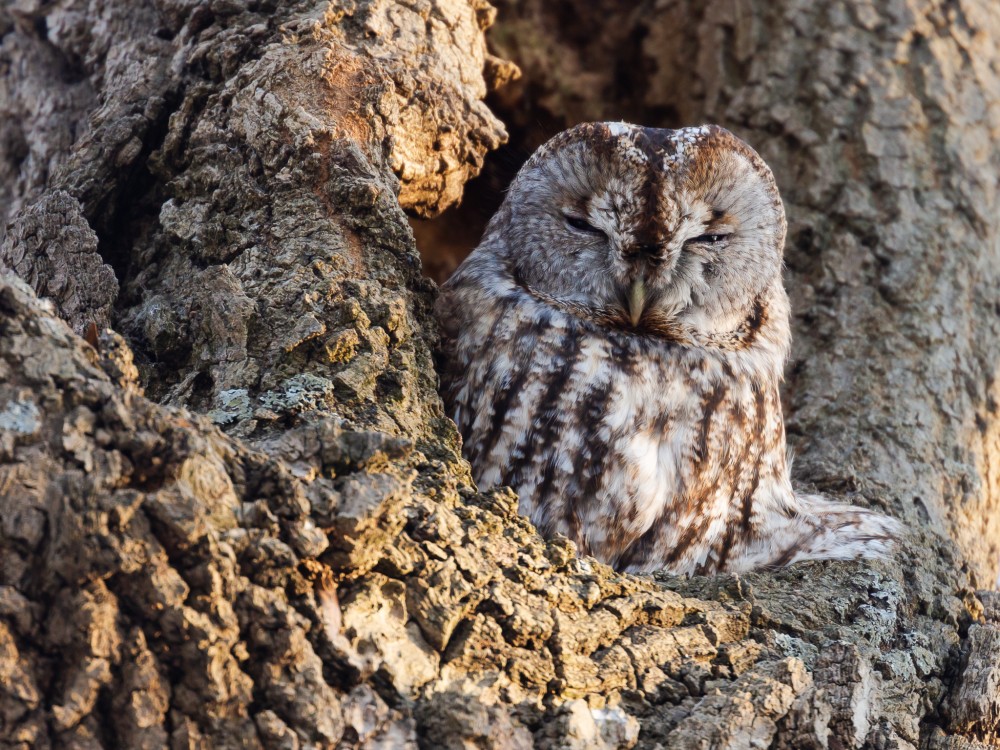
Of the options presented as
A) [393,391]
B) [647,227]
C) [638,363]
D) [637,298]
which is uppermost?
[647,227]

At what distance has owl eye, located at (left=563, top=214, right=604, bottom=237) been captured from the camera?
2799mm

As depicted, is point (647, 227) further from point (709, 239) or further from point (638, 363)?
point (638, 363)

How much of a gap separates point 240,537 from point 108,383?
0.31 m

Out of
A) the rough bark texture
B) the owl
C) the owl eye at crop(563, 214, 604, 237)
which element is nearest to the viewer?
the rough bark texture

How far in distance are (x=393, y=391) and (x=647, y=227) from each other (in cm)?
81

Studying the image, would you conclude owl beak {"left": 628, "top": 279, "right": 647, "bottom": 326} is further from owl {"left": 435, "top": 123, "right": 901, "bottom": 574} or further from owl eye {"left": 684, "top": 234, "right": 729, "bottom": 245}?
owl eye {"left": 684, "top": 234, "right": 729, "bottom": 245}

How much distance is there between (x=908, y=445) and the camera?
329cm

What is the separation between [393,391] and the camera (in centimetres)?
232

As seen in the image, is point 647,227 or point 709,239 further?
point 709,239

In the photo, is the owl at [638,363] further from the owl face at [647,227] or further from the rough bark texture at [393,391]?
the rough bark texture at [393,391]

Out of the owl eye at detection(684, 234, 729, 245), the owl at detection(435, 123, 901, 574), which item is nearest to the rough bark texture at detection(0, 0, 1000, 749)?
the owl at detection(435, 123, 901, 574)

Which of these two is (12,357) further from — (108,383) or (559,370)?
(559,370)

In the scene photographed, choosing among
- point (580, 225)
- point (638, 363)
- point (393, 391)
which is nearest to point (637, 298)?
point (638, 363)

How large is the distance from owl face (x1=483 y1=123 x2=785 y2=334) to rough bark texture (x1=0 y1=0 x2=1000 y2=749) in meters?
0.31
